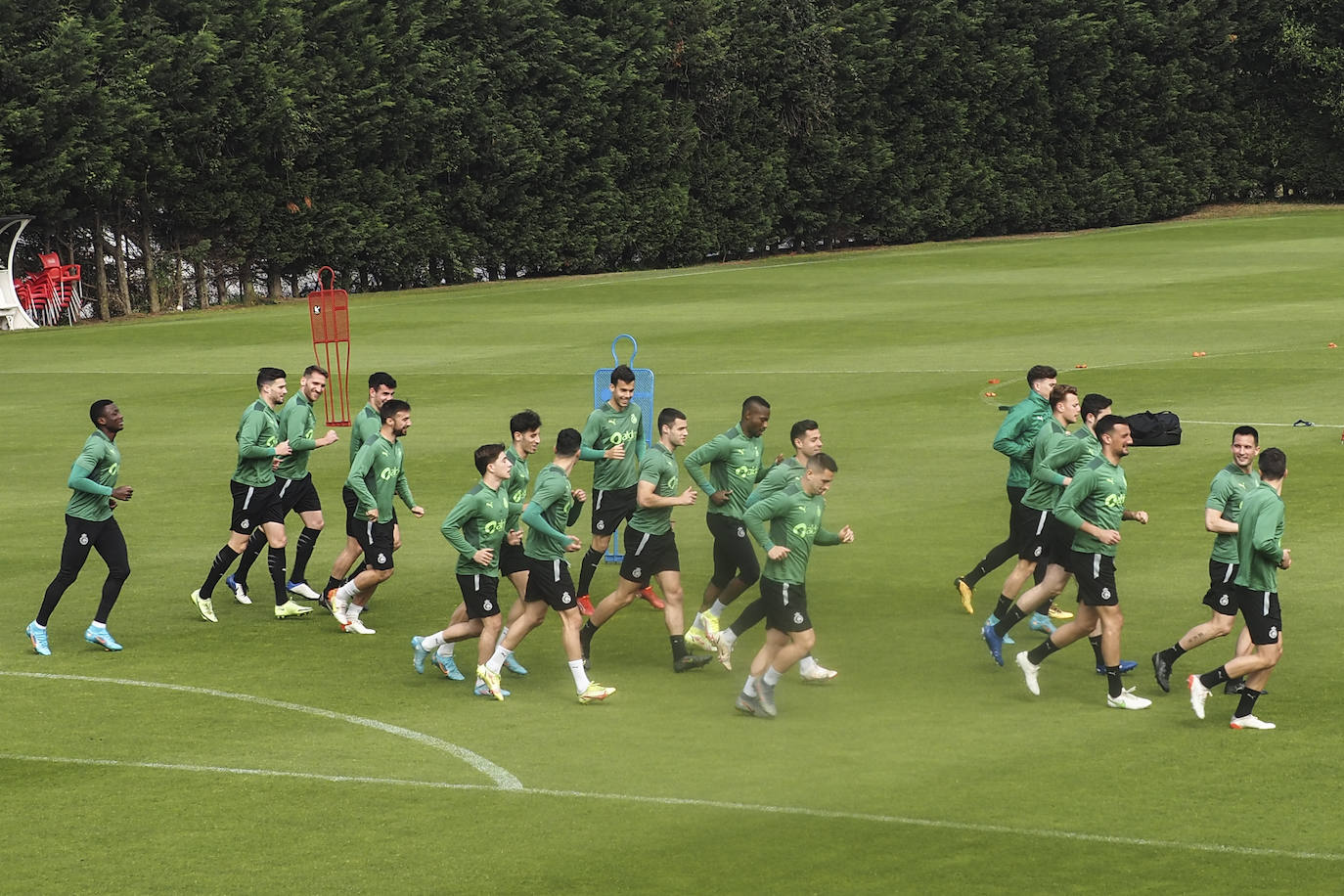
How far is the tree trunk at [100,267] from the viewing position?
4341cm

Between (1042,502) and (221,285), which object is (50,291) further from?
(1042,502)

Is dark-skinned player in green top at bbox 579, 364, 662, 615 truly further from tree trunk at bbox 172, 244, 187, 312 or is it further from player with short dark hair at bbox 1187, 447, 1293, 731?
tree trunk at bbox 172, 244, 187, 312

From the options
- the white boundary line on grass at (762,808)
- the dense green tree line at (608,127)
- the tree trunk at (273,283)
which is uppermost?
the dense green tree line at (608,127)

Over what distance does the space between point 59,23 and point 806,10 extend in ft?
76.5

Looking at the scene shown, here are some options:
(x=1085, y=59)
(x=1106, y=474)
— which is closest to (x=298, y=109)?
(x=1085, y=59)

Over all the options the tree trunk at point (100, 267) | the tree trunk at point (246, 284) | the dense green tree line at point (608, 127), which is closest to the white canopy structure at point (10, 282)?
the dense green tree line at point (608, 127)

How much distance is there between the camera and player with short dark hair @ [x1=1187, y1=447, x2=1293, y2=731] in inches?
503

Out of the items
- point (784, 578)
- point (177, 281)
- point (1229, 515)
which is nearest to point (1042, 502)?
point (1229, 515)

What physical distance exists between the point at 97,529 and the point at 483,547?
384cm

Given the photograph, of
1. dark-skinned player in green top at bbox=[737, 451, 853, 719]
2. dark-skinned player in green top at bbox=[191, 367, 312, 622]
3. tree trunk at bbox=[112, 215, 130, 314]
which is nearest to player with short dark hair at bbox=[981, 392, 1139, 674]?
dark-skinned player in green top at bbox=[737, 451, 853, 719]

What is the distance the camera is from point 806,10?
54.2m

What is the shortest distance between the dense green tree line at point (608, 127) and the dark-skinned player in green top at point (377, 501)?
27.0m

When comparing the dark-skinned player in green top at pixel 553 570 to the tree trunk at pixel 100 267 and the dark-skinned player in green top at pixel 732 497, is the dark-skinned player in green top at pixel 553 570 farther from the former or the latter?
the tree trunk at pixel 100 267

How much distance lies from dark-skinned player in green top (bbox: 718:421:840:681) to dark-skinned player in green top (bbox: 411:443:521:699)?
1969 millimetres
